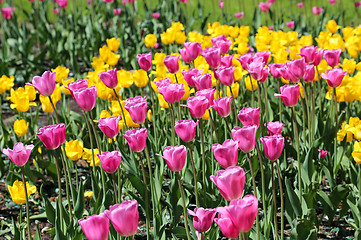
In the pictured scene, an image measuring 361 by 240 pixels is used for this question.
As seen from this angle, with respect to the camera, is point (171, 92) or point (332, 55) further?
point (332, 55)

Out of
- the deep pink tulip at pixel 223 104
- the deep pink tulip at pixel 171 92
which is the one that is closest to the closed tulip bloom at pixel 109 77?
the deep pink tulip at pixel 171 92

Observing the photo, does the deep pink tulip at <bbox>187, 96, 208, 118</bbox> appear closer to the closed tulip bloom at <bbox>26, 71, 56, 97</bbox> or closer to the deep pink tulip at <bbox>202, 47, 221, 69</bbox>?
the closed tulip bloom at <bbox>26, 71, 56, 97</bbox>

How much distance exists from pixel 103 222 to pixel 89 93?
2.74 ft

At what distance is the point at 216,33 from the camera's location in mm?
4605

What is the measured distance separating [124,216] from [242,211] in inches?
12.7

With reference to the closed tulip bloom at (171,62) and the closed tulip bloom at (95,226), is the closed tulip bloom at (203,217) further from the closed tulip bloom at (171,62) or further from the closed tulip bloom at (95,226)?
the closed tulip bloom at (171,62)

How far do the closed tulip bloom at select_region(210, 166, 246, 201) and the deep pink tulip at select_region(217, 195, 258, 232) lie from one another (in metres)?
0.13

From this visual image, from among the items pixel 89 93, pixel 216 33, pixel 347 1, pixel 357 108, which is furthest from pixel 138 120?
pixel 347 1

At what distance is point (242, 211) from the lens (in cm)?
121

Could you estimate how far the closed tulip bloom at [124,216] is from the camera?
1311 mm

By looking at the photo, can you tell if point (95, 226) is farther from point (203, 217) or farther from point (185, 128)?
point (185, 128)

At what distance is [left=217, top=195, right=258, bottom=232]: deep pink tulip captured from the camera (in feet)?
3.96

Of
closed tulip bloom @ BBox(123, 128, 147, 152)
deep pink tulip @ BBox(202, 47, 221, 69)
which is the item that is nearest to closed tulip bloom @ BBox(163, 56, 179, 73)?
deep pink tulip @ BBox(202, 47, 221, 69)

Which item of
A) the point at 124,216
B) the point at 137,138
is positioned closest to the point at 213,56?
the point at 137,138
